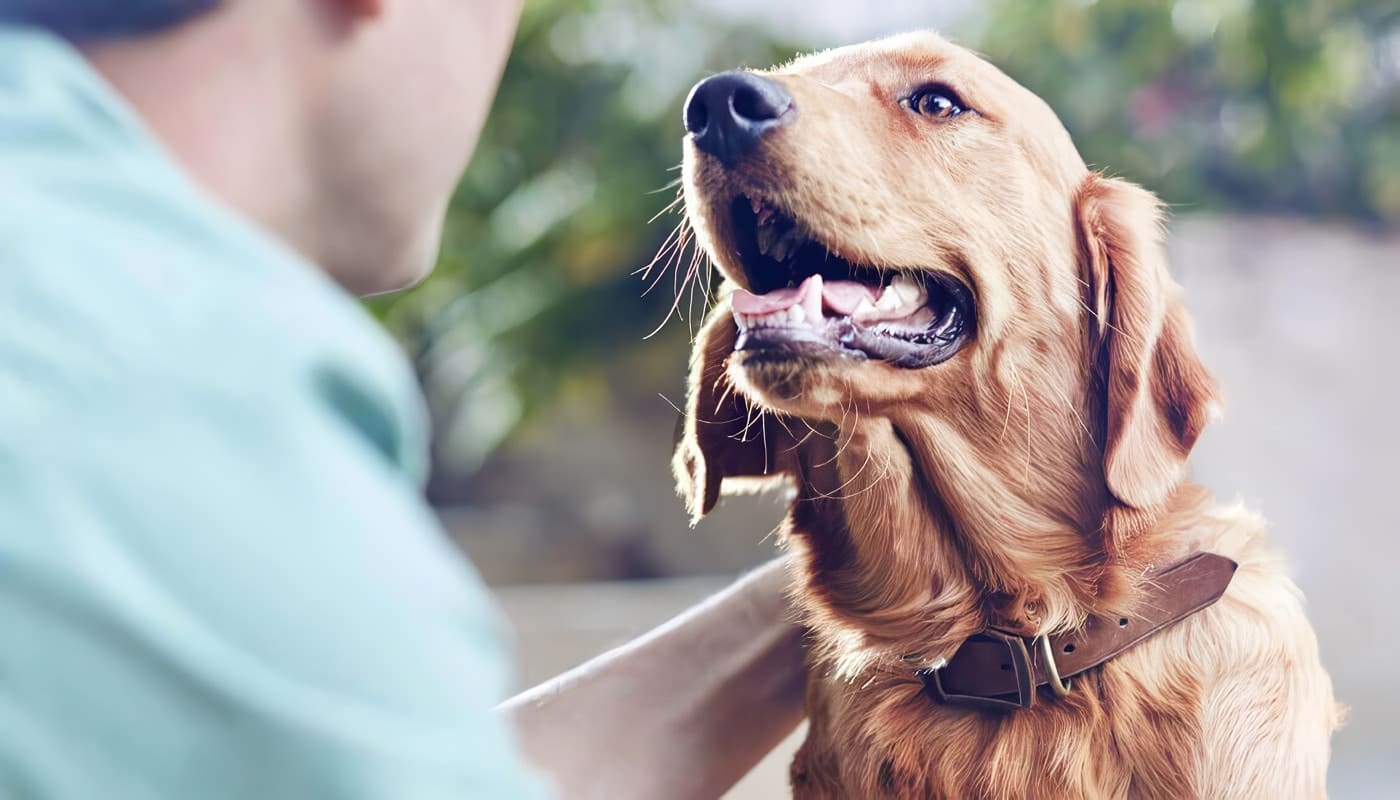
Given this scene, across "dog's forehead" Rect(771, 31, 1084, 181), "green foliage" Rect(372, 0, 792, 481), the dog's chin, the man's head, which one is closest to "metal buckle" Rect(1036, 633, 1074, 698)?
the dog's chin

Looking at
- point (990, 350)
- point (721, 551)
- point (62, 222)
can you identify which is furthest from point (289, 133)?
point (721, 551)

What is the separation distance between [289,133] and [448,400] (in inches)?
212

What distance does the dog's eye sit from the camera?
1358 millimetres

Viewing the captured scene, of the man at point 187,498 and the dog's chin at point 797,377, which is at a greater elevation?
the man at point 187,498

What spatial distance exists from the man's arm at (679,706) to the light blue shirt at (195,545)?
87 cm

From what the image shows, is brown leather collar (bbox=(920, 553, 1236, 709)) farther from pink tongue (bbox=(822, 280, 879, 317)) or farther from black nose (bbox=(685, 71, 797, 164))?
black nose (bbox=(685, 71, 797, 164))

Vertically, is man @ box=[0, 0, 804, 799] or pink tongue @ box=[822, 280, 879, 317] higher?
man @ box=[0, 0, 804, 799]

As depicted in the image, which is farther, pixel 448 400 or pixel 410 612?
pixel 448 400

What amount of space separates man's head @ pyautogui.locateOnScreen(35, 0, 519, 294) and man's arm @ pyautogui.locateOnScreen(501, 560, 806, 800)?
74cm

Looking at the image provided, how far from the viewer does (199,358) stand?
47 cm

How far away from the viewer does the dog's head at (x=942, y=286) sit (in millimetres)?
1207

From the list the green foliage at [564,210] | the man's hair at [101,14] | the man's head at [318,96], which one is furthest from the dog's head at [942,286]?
the green foliage at [564,210]

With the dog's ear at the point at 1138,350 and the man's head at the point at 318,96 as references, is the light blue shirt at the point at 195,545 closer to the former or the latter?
the man's head at the point at 318,96

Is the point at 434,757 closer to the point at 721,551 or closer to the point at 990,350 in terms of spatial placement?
the point at 990,350
